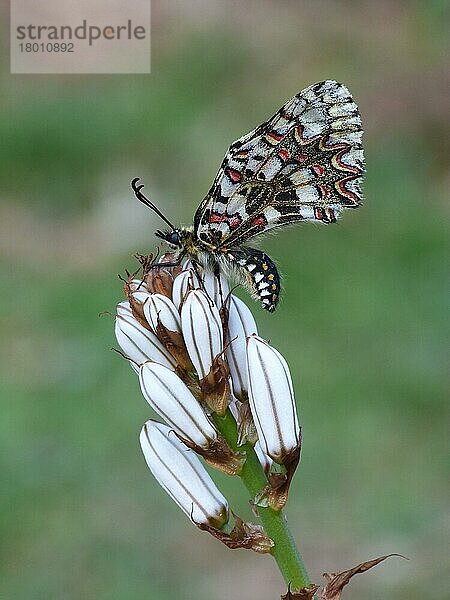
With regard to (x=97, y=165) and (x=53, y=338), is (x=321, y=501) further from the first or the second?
(x=97, y=165)

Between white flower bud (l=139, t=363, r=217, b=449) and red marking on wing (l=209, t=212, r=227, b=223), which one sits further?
red marking on wing (l=209, t=212, r=227, b=223)

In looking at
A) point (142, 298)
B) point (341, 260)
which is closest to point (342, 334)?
point (341, 260)

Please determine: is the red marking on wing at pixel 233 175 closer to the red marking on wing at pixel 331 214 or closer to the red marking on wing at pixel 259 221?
the red marking on wing at pixel 259 221

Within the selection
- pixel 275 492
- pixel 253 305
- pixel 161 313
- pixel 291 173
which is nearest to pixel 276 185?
pixel 291 173

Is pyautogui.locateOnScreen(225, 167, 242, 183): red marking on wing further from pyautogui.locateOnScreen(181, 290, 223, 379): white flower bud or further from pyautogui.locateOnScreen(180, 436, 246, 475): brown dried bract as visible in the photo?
pyautogui.locateOnScreen(180, 436, 246, 475): brown dried bract

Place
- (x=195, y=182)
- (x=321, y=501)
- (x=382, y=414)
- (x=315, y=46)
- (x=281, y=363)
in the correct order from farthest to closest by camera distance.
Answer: (x=315, y=46) < (x=195, y=182) < (x=382, y=414) < (x=321, y=501) < (x=281, y=363)

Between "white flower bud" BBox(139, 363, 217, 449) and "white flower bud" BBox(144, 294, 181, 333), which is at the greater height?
"white flower bud" BBox(144, 294, 181, 333)

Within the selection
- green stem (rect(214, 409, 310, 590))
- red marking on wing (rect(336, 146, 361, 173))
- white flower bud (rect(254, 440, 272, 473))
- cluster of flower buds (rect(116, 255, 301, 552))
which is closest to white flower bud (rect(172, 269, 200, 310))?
cluster of flower buds (rect(116, 255, 301, 552))

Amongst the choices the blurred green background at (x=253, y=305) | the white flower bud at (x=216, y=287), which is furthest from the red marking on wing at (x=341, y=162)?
the blurred green background at (x=253, y=305)
